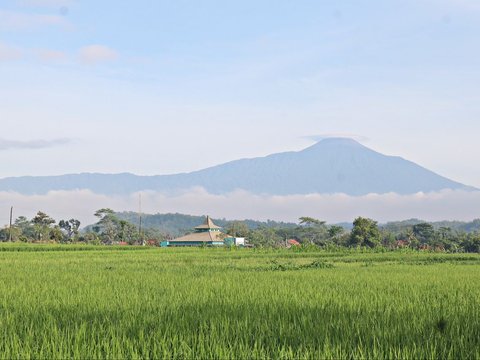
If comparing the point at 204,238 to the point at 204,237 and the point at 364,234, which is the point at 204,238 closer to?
the point at 204,237

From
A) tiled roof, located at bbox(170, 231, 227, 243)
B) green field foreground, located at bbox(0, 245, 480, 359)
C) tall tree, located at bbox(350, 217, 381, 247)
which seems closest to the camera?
green field foreground, located at bbox(0, 245, 480, 359)

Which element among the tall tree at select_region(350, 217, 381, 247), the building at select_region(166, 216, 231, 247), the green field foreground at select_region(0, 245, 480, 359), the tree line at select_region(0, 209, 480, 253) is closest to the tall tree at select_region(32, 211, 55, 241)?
the tree line at select_region(0, 209, 480, 253)

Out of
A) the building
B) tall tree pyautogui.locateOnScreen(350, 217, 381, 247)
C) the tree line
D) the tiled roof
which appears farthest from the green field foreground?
the tiled roof

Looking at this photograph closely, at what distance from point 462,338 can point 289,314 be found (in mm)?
1928

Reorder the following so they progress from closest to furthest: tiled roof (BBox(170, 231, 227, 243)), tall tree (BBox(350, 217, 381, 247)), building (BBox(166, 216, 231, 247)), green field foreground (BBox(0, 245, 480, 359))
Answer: green field foreground (BBox(0, 245, 480, 359)) < tall tree (BBox(350, 217, 381, 247)) < building (BBox(166, 216, 231, 247)) < tiled roof (BBox(170, 231, 227, 243))

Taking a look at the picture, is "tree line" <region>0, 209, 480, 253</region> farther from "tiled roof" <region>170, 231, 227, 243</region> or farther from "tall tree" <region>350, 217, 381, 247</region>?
"tiled roof" <region>170, 231, 227, 243</region>

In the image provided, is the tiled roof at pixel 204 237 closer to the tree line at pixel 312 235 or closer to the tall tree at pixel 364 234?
the tree line at pixel 312 235

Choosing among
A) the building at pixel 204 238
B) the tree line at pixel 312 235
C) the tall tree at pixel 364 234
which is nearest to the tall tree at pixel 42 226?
the tree line at pixel 312 235

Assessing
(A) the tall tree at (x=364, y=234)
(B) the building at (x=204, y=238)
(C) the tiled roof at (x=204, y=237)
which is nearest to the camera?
(A) the tall tree at (x=364, y=234)

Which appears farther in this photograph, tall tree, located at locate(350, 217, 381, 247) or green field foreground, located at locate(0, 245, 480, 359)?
tall tree, located at locate(350, 217, 381, 247)

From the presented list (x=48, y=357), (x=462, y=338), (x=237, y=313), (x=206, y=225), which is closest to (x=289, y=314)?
(x=237, y=313)

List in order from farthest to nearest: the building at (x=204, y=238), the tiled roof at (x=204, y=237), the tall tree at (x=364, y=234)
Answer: the tiled roof at (x=204, y=237), the building at (x=204, y=238), the tall tree at (x=364, y=234)

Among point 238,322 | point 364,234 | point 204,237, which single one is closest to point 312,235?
point 204,237

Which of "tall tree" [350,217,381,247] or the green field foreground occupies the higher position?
"tall tree" [350,217,381,247]
